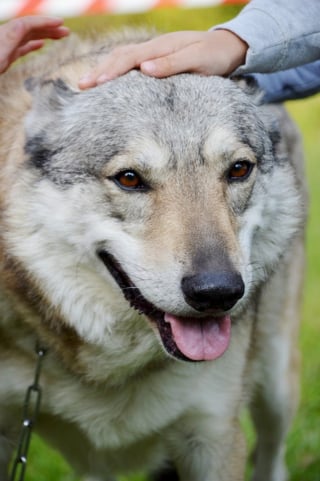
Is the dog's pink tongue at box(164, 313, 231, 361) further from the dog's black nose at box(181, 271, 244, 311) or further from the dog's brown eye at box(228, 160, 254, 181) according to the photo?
the dog's brown eye at box(228, 160, 254, 181)

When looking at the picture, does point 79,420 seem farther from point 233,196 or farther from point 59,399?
point 233,196

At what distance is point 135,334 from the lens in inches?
150

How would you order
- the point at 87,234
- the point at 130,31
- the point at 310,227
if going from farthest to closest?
the point at 310,227
the point at 130,31
the point at 87,234

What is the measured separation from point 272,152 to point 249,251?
51 cm

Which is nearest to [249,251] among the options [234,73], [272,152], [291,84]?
[272,152]

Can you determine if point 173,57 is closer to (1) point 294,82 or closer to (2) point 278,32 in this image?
(2) point 278,32

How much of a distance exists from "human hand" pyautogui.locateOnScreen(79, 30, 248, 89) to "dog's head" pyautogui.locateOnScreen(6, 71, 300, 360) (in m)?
0.04

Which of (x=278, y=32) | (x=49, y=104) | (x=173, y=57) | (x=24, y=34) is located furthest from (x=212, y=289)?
(x=24, y=34)

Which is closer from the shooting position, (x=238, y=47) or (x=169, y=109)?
(x=169, y=109)

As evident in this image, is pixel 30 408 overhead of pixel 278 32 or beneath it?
beneath

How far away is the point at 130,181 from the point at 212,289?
56cm

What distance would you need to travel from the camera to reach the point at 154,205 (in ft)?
11.4

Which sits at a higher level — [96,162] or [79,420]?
[96,162]

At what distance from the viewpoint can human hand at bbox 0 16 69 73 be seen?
395 centimetres
